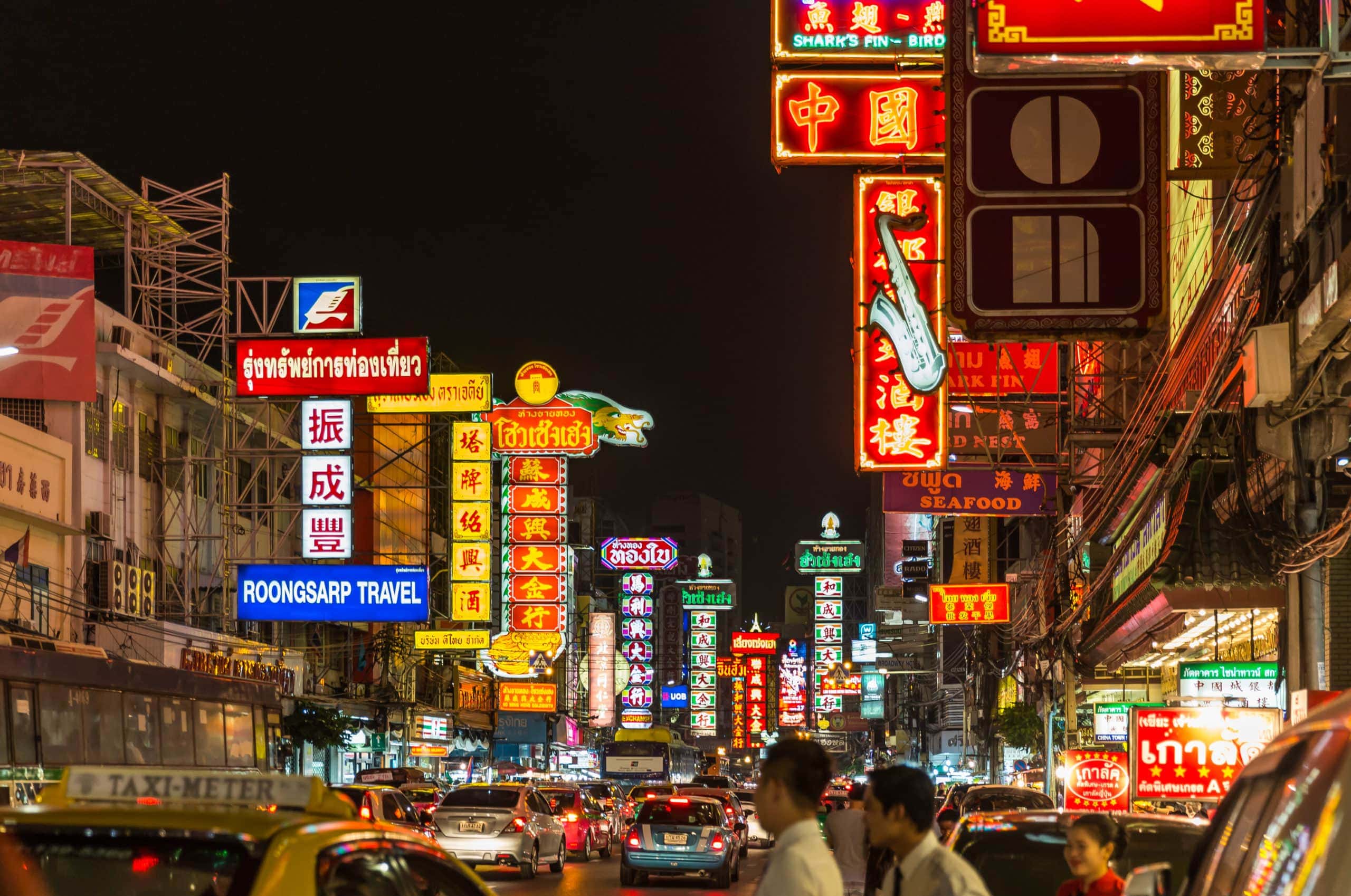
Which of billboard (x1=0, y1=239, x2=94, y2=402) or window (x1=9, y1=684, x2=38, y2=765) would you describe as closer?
window (x1=9, y1=684, x2=38, y2=765)

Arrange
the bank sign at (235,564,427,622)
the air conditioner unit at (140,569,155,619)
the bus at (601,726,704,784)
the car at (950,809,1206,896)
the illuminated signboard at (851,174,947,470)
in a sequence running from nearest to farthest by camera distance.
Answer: the car at (950,809,1206,896) < the illuminated signboard at (851,174,947,470) < the air conditioner unit at (140,569,155,619) < the bank sign at (235,564,427,622) < the bus at (601,726,704,784)

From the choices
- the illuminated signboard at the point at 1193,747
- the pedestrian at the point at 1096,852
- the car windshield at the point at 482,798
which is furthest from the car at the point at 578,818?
the pedestrian at the point at 1096,852

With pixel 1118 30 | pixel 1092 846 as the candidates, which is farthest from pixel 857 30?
pixel 1092 846

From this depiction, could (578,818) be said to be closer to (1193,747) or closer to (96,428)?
(96,428)

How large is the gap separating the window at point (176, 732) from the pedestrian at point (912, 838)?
17961mm

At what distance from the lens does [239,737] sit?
25.9 m

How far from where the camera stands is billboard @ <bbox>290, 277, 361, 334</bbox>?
46.4 metres

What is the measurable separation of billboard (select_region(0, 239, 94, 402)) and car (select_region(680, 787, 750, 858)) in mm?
15082

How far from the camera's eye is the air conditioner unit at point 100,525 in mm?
38938

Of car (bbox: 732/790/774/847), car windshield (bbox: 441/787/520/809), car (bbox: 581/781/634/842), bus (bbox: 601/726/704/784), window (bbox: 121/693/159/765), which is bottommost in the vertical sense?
bus (bbox: 601/726/704/784)

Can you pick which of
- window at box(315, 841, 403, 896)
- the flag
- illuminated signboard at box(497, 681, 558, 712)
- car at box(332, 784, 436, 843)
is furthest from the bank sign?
illuminated signboard at box(497, 681, 558, 712)

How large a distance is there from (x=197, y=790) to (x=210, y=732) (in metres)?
19.8

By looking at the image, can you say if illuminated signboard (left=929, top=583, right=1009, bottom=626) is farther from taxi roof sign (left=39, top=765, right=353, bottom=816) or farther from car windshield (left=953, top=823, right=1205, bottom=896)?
taxi roof sign (left=39, top=765, right=353, bottom=816)

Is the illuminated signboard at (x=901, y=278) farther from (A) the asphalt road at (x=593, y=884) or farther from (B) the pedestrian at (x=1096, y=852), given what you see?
(B) the pedestrian at (x=1096, y=852)
